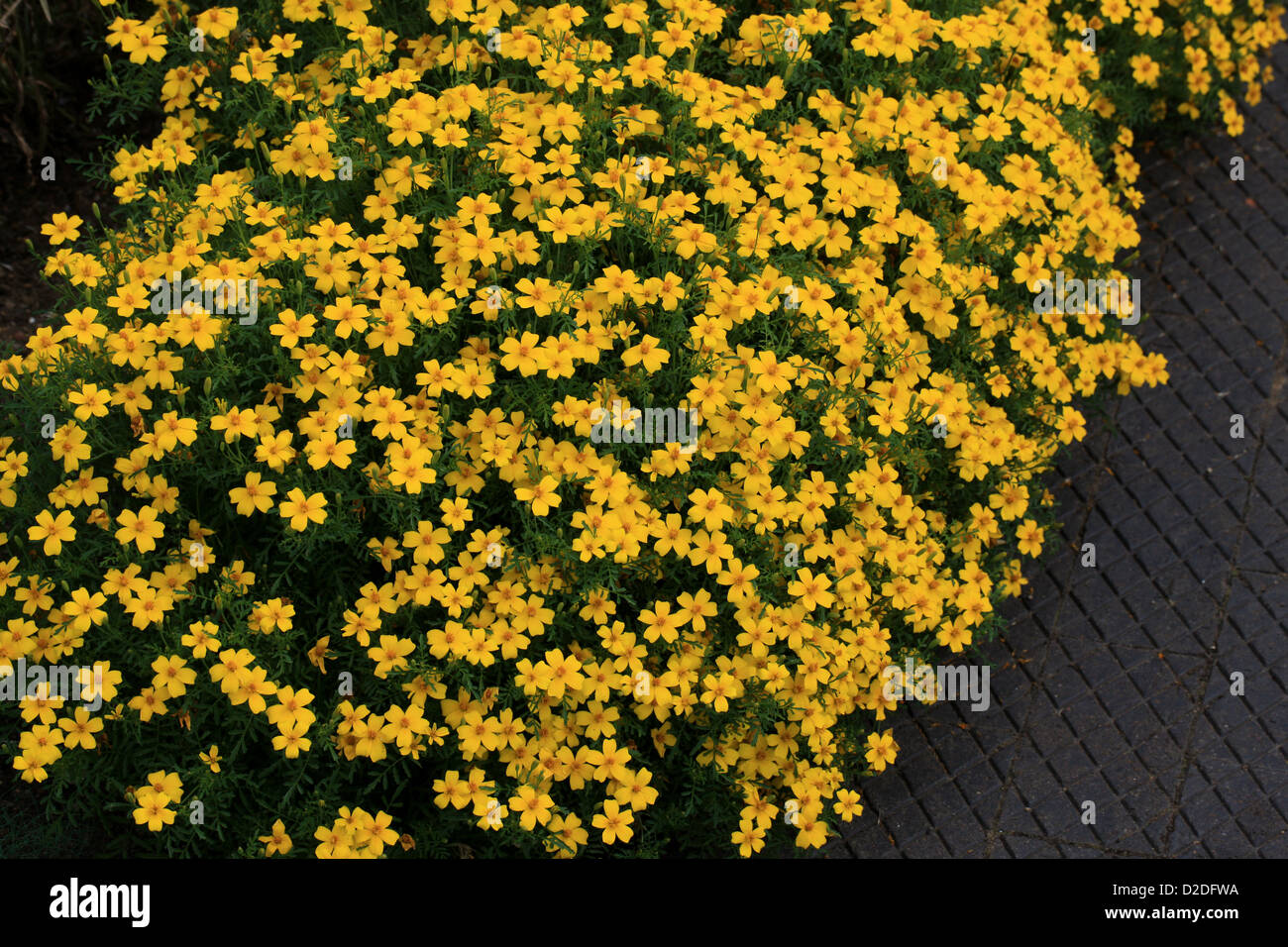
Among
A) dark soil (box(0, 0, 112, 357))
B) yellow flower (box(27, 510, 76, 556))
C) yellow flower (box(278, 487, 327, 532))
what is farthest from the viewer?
dark soil (box(0, 0, 112, 357))

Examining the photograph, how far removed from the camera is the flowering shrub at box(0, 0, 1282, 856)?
4.22 m

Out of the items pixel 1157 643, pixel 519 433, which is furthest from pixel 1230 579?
pixel 519 433

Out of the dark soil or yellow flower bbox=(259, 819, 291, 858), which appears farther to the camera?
the dark soil

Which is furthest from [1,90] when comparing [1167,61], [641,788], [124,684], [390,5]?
[1167,61]

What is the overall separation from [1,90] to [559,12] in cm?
268

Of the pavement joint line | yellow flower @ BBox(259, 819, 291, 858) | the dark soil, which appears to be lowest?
yellow flower @ BBox(259, 819, 291, 858)

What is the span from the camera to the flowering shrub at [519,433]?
4223 mm

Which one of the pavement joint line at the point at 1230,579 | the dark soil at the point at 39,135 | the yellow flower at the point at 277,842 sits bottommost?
the yellow flower at the point at 277,842

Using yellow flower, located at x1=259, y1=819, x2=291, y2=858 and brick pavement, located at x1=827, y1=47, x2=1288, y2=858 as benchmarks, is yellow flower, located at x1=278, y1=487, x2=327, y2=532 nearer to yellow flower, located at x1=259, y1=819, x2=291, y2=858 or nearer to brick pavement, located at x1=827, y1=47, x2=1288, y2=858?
yellow flower, located at x1=259, y1=819, x2=291, y2=858

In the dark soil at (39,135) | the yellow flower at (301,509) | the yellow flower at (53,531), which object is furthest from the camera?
the dark soil at (39,135)

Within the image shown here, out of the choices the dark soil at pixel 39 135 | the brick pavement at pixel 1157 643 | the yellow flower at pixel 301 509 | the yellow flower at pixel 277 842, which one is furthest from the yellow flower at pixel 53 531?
the brick pavement at pixel 1157 643

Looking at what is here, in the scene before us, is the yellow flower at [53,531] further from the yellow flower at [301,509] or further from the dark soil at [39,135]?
the dark soil at [39,135]

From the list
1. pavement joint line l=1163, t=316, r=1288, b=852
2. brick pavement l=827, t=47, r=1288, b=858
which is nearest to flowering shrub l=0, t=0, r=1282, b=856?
brick pavement l=827, t=47, r=1288, b=858

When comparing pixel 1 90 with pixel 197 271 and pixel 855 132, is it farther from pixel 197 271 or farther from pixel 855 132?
pixel 855 132
